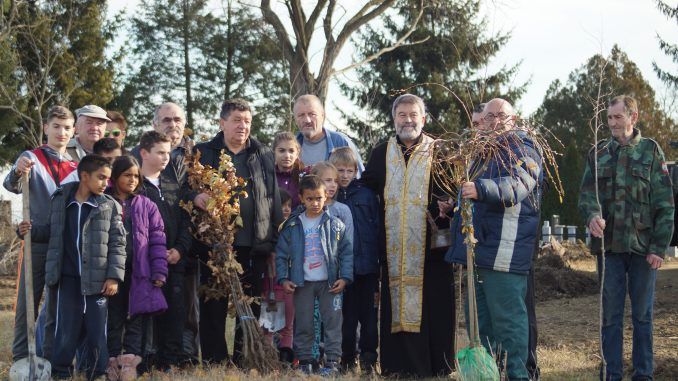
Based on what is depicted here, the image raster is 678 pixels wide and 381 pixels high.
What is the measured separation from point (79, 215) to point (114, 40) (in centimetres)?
1951

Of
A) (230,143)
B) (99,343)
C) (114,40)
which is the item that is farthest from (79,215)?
(114,40)

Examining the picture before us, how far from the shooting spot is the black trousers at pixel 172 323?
6.42 m

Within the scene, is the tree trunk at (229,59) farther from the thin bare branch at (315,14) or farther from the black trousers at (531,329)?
the black trousers at (531,329)

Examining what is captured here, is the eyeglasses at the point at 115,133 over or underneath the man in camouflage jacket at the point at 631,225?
over

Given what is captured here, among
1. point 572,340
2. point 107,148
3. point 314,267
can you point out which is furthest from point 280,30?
point 314,267

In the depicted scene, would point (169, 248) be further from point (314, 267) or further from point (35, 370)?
point (35, 370)

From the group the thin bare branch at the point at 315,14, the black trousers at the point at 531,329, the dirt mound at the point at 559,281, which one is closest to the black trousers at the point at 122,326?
the black trousers at the point at 531,329

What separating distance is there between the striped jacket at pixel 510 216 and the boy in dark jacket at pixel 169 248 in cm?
223

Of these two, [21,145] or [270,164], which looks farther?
[21,145]

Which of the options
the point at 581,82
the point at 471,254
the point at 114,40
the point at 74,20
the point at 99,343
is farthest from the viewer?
the point at 581,82

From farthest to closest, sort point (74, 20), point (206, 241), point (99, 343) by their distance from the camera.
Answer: point (74, 20), point (206, 241), point (99, 343)

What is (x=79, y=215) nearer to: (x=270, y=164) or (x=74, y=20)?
(x=270, y=164)

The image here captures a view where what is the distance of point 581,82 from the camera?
48.1 m

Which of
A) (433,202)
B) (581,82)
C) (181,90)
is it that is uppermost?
(581,82)
